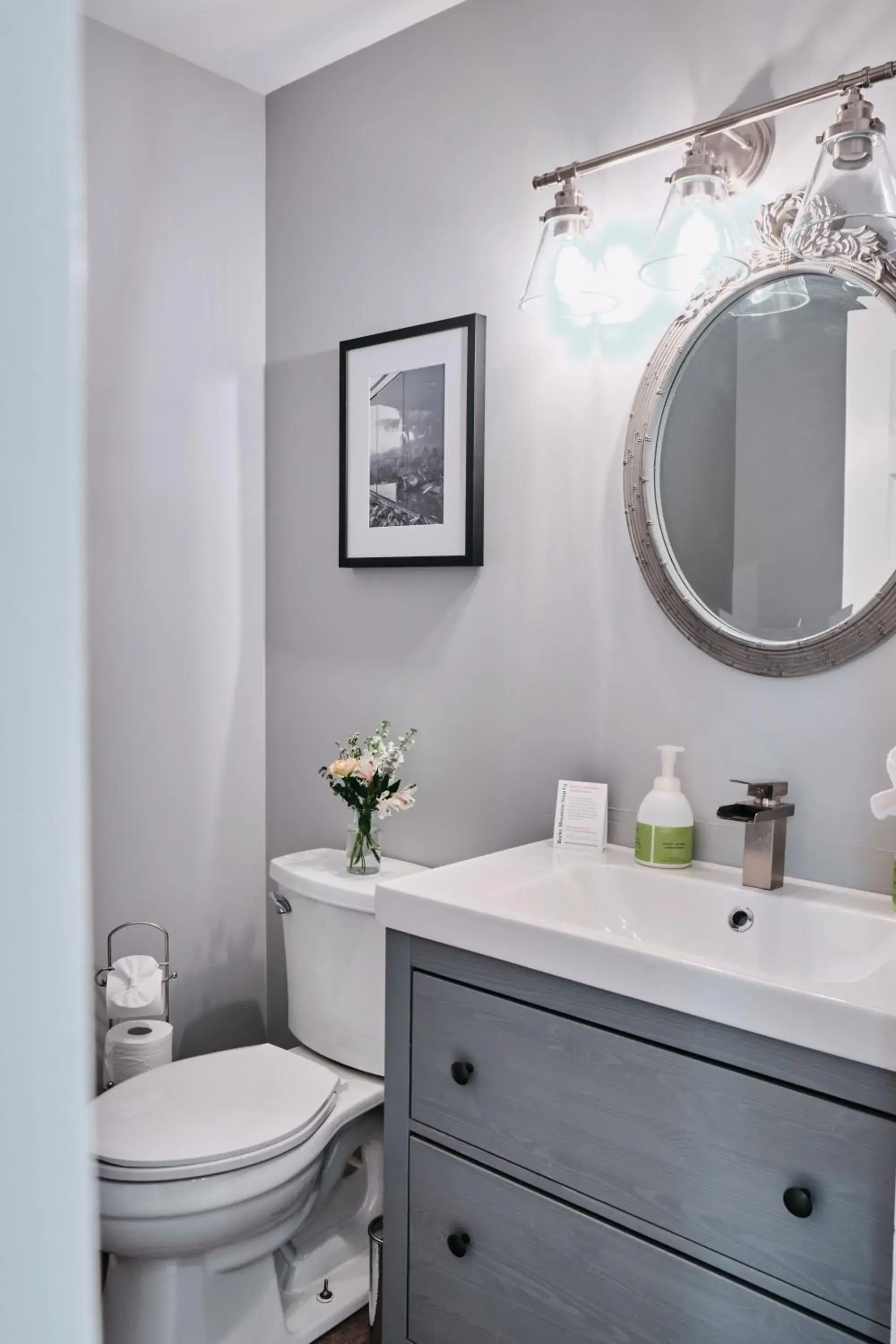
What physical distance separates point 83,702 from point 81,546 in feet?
0.09

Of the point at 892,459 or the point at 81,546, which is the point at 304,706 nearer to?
the point at 892,459

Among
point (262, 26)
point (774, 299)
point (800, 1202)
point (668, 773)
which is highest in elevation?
point (262, 26)

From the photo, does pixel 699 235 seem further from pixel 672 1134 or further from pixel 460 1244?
pixel 460 1244

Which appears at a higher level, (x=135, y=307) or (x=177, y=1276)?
(x=135, y=307)

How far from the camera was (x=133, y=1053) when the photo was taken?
6.47 feet

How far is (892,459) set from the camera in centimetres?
144

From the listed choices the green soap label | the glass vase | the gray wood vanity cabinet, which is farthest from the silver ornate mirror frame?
the glass vase

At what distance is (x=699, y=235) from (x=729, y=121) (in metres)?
0.18

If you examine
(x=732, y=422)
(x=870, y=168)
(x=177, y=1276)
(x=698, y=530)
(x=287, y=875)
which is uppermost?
(x=870, y=168)

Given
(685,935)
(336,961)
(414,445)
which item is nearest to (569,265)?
(414,445)

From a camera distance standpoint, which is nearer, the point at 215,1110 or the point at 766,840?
the point at 766,840

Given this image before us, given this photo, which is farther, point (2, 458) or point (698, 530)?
point (698, 530)

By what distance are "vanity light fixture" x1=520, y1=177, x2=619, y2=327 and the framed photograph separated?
222 mm

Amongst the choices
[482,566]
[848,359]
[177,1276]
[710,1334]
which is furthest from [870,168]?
[177,1276]
